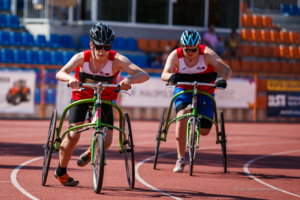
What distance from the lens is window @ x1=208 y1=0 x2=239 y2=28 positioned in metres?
24.5

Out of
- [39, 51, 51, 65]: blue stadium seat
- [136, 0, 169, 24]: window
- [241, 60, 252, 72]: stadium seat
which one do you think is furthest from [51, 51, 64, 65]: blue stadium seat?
[241, 60, 252, 72]: stadium seat

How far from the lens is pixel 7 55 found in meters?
18.9

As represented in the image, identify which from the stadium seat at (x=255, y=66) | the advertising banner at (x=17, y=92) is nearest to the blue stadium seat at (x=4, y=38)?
the advertising banner at (x=17, y=92)

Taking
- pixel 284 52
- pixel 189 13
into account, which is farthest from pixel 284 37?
pixel 189 13

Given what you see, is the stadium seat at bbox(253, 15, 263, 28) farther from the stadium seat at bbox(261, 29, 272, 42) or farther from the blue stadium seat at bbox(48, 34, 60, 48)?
the blue stadium seat at bbox(48, 34, 60, 48)

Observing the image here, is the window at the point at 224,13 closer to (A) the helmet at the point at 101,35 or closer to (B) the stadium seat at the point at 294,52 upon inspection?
(B) the stadium seat at the point at 294,52

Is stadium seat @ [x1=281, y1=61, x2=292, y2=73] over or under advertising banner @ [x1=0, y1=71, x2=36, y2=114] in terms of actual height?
over

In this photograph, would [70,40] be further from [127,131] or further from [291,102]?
[127,131]

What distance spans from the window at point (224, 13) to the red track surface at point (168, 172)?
511 inches

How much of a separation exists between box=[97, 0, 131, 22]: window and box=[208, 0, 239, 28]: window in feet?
14.5

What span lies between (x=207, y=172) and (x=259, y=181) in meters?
0.96

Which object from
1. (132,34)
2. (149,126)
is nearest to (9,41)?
(132,34)

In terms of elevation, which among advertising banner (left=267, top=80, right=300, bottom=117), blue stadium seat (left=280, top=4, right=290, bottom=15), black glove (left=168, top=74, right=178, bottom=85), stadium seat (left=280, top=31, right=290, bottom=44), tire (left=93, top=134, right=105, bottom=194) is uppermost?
blue stadium seat (left=280, top=4, right=290, bottom=15)

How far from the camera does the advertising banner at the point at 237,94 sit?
56.7 ft
